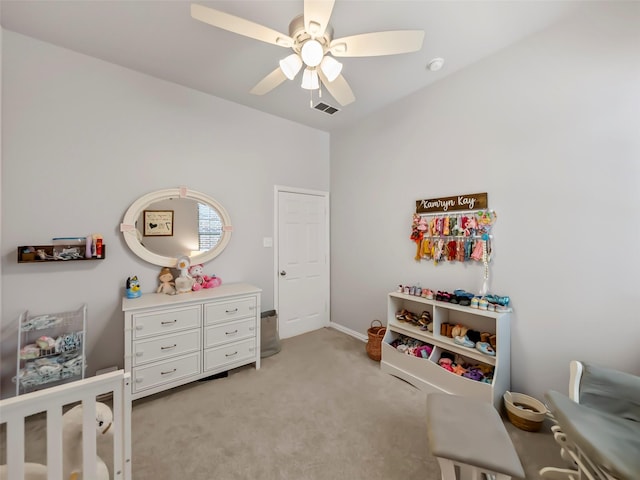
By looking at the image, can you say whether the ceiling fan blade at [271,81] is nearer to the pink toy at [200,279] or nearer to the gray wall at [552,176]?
the gray wall at [552,176]

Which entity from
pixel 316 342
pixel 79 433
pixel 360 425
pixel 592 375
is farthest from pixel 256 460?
pixel 592 375

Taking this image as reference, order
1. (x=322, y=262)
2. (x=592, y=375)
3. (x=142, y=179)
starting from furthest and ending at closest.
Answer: (x=322, y=262), (x=142, y=179), (x=592, y=375)

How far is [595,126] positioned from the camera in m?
1.67

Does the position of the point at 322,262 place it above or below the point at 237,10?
below

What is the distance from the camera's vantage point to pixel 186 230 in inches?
103

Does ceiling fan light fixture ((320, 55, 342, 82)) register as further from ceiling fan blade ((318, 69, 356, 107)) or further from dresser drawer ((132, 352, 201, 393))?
dresser drawer ((132, 352, 201, 393))

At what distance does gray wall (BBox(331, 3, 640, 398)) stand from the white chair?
1.48 ft

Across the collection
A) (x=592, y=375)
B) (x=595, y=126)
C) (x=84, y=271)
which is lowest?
(x=592, y=375)

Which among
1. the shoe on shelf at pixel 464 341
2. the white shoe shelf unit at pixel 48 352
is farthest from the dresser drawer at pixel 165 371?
the shoe on shelf at pixel 464 341

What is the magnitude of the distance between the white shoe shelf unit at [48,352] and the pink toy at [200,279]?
838 millimetres

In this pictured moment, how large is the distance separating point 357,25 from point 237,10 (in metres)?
0.82

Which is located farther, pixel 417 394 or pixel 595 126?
pixel 417 394

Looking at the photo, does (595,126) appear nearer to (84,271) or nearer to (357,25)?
(357,25)

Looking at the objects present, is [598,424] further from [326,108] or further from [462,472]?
[326,108]
